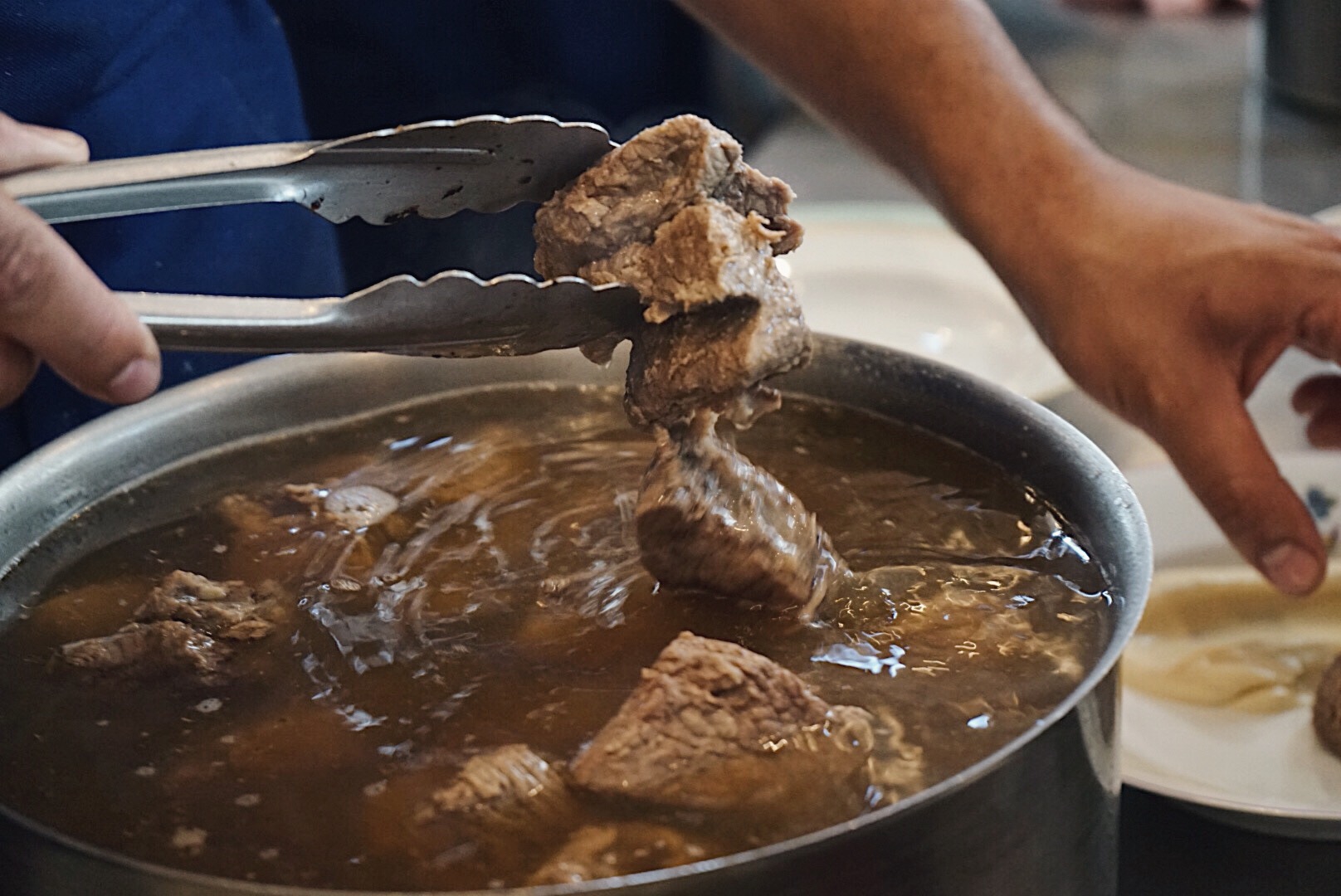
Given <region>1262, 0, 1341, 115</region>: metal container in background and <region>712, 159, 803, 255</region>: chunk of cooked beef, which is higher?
<region>712, 159, 803, 255</region>: chunk of cooked beef

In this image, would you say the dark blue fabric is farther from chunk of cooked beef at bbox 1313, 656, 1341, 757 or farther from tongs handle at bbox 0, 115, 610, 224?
chunk of cooked beef at bbox 1313, 656, 1341, 757

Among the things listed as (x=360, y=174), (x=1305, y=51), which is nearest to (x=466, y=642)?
(x=360, y=174)

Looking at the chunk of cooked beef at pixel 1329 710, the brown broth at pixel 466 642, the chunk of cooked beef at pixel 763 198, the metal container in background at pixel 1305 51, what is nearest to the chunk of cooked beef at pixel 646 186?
the chunk of cooked beef at pixel 763 198

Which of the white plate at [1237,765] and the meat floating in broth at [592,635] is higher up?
the meat floating in broth at [592,635]

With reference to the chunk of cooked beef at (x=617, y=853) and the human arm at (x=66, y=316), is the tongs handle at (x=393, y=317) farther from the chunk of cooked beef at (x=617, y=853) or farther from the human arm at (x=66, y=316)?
the chunk of cooked beef at (x=617, y=853)

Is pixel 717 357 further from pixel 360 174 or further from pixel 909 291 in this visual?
pixel 909 291

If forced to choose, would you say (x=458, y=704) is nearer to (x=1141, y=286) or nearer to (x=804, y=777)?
(x=804, y=777)

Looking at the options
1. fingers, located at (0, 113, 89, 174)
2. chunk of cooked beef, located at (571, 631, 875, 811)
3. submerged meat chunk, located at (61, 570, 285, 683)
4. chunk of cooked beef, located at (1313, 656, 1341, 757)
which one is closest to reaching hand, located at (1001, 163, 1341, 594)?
chunk of cooked beef, located at (1313, 656, 1341, 757)
